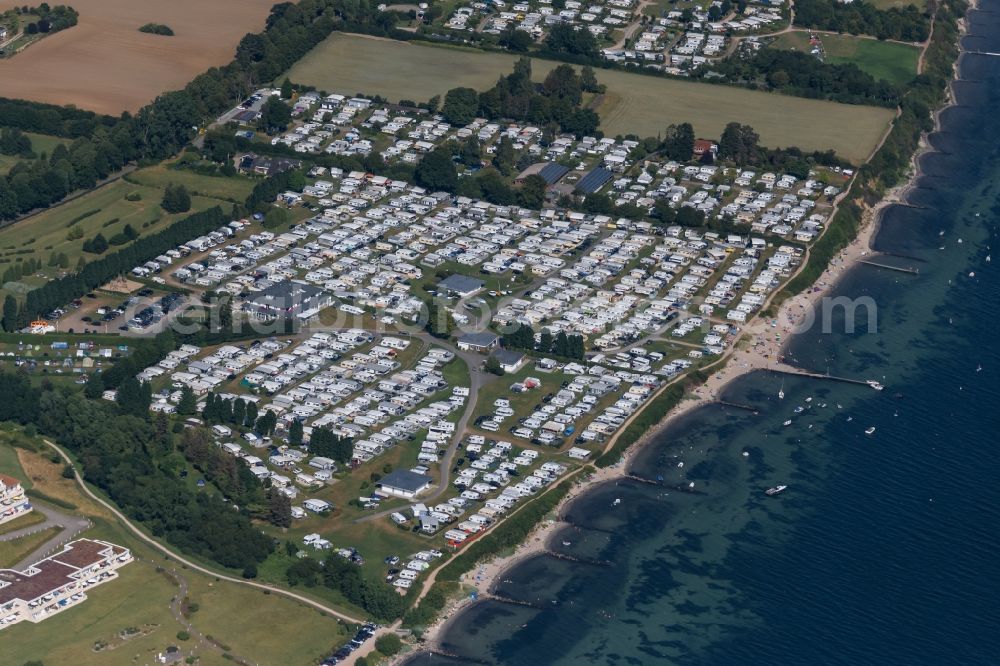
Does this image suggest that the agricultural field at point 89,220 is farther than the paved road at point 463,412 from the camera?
Yes

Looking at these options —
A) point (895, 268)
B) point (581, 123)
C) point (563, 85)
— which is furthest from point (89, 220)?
point (895, 268)

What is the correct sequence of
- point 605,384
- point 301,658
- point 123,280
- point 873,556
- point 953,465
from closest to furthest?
point 301,658 → point 873,556 → point 953,465 → point 605,384 → point 123,280

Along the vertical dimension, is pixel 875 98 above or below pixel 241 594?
above

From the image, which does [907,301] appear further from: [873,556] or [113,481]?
[113,481]

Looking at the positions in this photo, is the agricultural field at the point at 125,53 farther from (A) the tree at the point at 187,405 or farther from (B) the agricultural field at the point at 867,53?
(A) the tree at the point at 187,405

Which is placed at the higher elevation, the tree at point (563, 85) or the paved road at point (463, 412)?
the tree at point (563, 85)

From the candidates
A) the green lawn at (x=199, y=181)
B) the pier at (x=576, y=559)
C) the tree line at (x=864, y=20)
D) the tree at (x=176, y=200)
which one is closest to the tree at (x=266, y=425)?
the pier at (x=576, y=559)

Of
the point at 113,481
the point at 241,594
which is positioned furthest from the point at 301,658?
the point at 113,481
